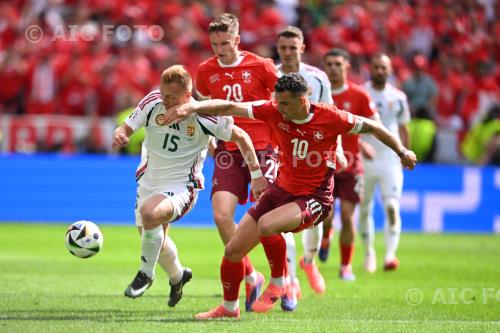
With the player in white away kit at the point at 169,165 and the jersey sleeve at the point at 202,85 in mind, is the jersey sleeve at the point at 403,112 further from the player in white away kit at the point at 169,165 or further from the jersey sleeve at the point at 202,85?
the player in white away kit at the point at 169,165

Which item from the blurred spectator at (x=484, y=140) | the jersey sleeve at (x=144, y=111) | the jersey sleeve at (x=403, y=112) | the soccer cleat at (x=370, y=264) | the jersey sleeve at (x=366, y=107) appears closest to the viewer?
the jersey sleeve at (x=144, y=111)

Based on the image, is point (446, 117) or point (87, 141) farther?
point (446, 117)

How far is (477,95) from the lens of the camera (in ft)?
77.4

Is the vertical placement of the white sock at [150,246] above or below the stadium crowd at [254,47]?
below

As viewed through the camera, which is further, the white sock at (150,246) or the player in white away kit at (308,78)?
the player in white away kit at (308,78)

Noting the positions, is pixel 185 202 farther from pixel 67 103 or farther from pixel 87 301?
pixel 67 103

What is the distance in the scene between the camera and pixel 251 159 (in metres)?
9.33

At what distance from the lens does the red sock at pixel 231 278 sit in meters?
8.92

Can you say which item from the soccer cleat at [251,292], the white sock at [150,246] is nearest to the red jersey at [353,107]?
the soccer cleat at [251,292]

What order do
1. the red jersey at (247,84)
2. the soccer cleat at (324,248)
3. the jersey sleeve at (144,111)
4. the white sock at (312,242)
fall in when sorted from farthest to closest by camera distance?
the soccer cleat at (324,248) → the white sock at (312,242) → the red jersey at (247,84) → the jersey sleeve at (144,111)

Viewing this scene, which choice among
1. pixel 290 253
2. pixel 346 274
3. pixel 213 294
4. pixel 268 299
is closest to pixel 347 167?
pixel 346 274

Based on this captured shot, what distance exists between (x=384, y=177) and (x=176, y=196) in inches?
237

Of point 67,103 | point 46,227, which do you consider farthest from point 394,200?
point 67,103

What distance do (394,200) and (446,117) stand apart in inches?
359
